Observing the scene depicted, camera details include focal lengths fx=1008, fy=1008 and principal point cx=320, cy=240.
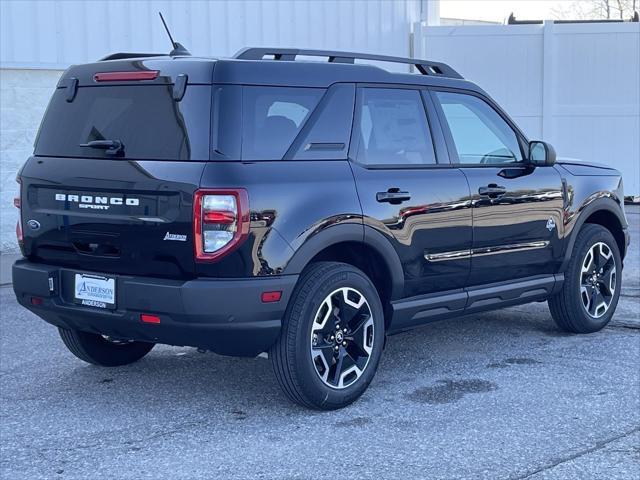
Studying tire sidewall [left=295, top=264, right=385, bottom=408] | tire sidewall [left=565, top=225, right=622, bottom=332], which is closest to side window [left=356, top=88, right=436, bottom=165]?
tire sidewall [left=295, top=264, right=385, bottom=408]

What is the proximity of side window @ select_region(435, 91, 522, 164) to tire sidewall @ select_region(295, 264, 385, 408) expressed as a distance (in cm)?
124

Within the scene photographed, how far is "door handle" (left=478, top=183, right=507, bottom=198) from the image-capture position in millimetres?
6241

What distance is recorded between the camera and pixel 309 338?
17.0 feet

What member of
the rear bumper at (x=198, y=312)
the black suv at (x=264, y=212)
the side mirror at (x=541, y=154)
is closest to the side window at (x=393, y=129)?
the black suv at (x=264, y=212)

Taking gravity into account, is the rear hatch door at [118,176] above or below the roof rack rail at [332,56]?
below

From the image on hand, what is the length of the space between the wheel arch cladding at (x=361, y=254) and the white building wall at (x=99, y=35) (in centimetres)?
740

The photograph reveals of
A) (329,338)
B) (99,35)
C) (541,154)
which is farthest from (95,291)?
(99,35)

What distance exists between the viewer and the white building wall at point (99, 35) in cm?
1184

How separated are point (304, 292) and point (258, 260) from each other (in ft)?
1.21

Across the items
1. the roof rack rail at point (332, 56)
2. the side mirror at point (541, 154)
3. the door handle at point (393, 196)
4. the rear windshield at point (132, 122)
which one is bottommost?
the door handle at point (393, 196)

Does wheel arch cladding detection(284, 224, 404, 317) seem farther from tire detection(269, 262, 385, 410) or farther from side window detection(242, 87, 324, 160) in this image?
side window detection(242, 87, 324, 160)

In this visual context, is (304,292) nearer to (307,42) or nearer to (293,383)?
(293,383)

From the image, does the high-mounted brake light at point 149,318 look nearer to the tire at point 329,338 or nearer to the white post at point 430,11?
the tire at point 329,338

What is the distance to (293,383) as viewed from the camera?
5.19 metres
